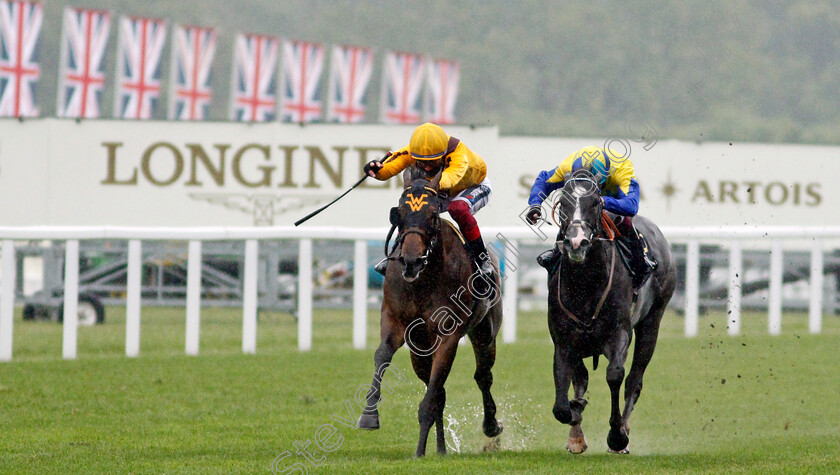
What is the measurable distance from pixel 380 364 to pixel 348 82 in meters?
33.4

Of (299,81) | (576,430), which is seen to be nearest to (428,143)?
(576,430)

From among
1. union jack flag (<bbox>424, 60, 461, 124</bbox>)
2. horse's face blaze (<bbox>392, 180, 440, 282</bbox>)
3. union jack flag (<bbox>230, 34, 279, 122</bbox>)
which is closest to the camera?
horse's face blaze (<bbox>392, 180, 440, 282</bbox>)

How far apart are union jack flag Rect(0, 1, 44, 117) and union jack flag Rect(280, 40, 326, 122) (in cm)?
790

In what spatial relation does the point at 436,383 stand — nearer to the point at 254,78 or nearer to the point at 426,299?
the point at 426,299

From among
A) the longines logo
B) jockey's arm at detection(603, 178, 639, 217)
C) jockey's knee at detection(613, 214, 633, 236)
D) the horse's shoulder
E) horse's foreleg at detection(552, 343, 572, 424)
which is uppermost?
the longines logo

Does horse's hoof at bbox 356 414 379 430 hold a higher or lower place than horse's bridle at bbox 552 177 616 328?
lower

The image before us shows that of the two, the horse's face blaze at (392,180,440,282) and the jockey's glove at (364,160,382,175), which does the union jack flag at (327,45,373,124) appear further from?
the horse's face blaze at (392,180,440,282)

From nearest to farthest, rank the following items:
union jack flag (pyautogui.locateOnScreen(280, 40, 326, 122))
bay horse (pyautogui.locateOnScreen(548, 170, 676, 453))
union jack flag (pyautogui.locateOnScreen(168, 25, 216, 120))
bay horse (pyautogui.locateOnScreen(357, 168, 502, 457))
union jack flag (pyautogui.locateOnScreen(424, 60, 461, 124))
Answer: bay horse (pyautogui.locateOnScreen(357, 168, 502, 457)), bay horse (pyautogui.locateOnScreen(548, 170, 676, 453)), union jack flag (pyautogui.locateOnScreen(168, 25, 216, 120)), union jack flag (pyautogui.locateOnScreen(280, 40, 326, 122)), union jack flag (pyautogui.locateOnScreen(424, 60, 461, 124))

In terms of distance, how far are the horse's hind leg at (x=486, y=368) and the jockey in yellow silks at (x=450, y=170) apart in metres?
0.54

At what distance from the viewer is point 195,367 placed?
11570 millimetres

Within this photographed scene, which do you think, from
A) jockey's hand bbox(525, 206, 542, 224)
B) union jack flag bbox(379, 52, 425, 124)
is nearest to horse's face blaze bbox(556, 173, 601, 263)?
jockey's hand bbox(525, 206, 542, 224)

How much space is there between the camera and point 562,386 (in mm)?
7211

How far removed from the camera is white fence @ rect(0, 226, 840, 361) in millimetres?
11984

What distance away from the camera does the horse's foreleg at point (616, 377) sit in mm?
7156
